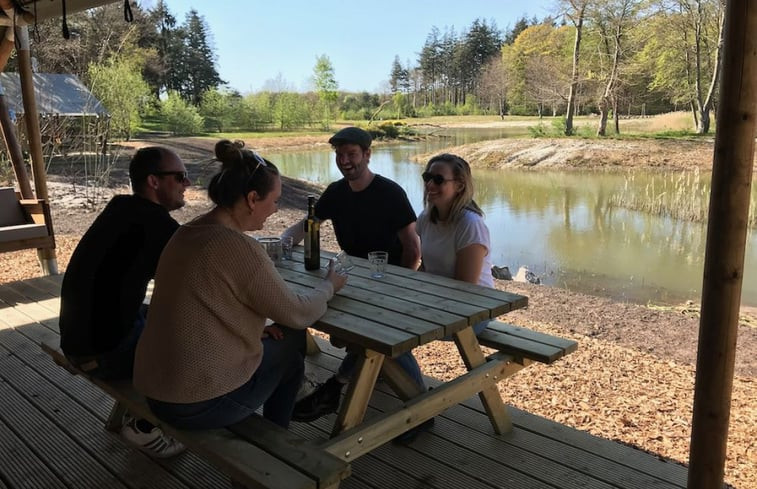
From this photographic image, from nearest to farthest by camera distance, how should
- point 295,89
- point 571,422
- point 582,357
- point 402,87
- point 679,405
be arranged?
point 571,422 → point 679,405 → point 582,357 → point 295,89 → point 402,87

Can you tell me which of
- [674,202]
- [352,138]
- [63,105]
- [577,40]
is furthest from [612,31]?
[352,138]

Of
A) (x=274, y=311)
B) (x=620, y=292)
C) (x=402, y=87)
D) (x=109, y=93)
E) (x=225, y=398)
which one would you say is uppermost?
(x=402, y=87)

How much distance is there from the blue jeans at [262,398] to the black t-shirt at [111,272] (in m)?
0.39

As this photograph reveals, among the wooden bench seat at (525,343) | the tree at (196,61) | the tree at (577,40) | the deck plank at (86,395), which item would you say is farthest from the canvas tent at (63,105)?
the tree at (196,61)

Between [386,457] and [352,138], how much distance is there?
1321 mm

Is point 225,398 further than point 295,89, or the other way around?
point 295,89

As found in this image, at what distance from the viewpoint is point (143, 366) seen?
1520 mm

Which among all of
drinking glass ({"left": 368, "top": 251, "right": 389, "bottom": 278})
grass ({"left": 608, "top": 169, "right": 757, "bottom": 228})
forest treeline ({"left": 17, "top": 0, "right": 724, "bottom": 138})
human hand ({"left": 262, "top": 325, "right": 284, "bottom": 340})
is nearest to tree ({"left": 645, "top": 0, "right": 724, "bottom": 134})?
forest treeline ({"left": 17, "top": 0, "right": 724, "bottom": 138})

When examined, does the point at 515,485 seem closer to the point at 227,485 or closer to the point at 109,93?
the point at 227,485

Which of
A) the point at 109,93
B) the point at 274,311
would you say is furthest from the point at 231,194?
the point at 109,93

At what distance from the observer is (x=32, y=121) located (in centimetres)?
466

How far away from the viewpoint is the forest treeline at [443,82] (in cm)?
1823

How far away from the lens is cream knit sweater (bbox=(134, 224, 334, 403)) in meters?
1.40

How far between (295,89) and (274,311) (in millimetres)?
31171
